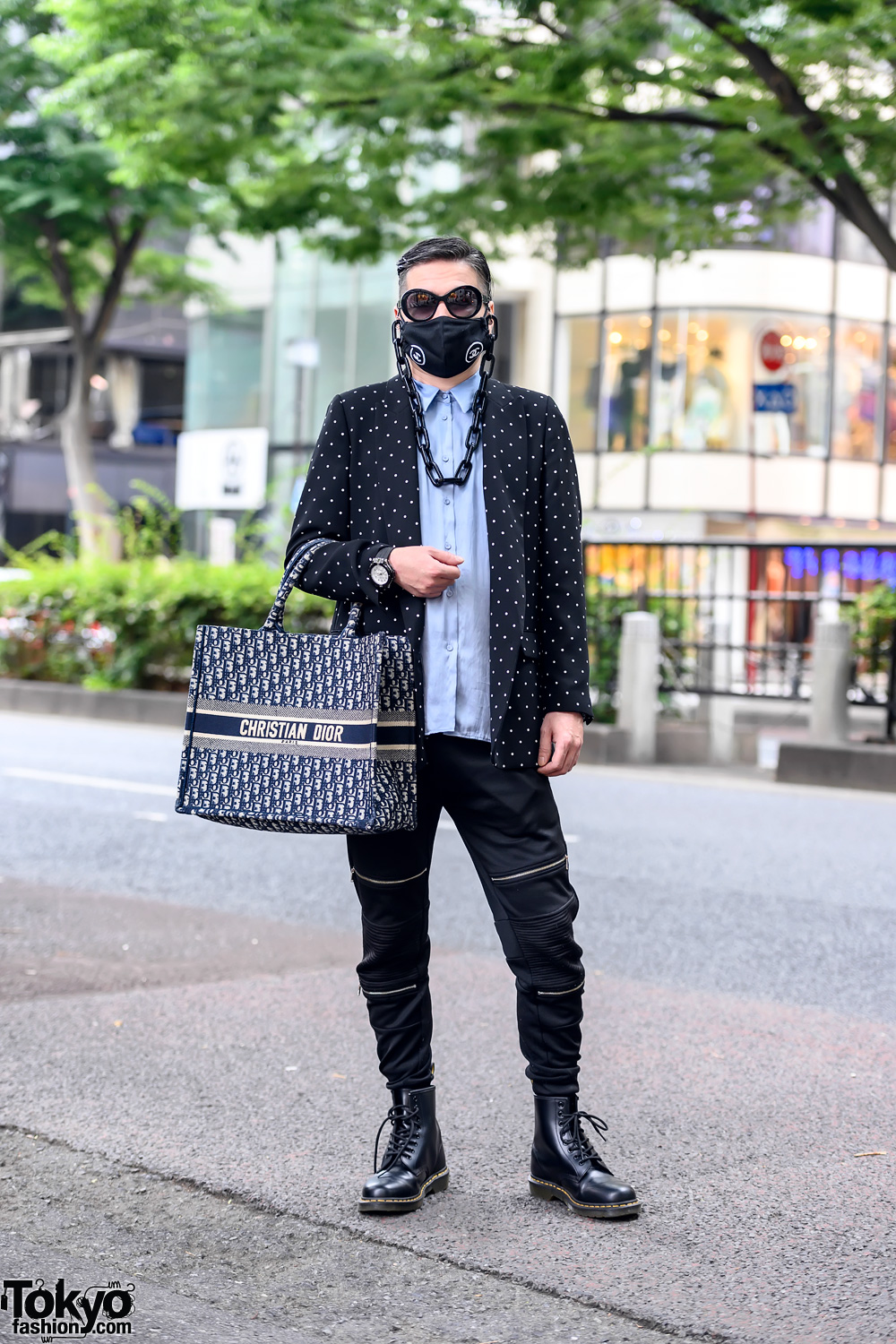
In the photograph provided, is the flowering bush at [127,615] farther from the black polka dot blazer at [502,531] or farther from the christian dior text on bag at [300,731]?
the christian dior text on bag at [300,731]

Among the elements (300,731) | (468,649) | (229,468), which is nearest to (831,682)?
(468,649)

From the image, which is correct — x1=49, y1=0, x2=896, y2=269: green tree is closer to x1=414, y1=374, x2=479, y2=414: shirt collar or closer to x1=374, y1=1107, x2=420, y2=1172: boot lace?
x1=414, y1=374, x2=479, y2=414: shirt collar

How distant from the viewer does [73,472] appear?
25578 millimetres

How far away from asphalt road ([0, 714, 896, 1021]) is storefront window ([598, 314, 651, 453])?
21266 millimetres

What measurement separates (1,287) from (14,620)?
34.6 metres

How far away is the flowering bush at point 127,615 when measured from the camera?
17.8 m

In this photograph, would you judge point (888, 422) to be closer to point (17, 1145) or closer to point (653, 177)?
point (653, 177)

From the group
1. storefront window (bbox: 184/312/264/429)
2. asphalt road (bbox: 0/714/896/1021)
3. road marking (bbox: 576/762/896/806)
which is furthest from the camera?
storefront window (bbox: 184/312/264/429)

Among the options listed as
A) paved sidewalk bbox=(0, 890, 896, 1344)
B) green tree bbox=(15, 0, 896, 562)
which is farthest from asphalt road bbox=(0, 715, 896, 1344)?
green tree bbox=(15, 0, 896, 562)

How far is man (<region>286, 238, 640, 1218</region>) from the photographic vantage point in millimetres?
3346

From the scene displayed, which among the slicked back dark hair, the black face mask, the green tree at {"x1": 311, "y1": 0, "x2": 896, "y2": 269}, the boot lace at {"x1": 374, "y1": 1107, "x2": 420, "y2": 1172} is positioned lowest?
the boot lace at {"x1": 374, "y1": 1107, "x2": 420, "y2": 1172}

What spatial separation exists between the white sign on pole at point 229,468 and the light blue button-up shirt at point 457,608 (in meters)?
18.6

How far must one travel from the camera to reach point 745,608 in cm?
1465

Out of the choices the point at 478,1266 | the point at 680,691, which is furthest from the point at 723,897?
the point at 680,691
